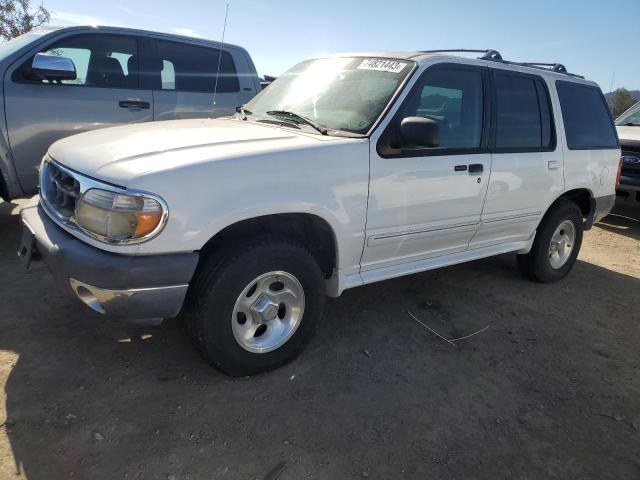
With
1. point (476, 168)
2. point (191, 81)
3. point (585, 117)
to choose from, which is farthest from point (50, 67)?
point (585, 117)

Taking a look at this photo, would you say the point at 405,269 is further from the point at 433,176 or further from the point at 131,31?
the point at 131,31

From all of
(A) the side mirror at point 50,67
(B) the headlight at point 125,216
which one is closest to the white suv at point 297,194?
(B) the headlight at point 125,216

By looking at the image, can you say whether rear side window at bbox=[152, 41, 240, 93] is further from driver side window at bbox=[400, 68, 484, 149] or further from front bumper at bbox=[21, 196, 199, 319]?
front bumper at bbox=[21, 196, 199, 319]

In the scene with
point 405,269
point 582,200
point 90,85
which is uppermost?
point 90,85

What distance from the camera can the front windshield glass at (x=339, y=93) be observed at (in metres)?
3.15

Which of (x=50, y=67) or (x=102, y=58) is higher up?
(x=102, y=58)

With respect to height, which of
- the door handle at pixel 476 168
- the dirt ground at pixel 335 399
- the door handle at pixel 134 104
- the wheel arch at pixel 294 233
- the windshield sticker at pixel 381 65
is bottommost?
the dirt ground at pixel 335 399

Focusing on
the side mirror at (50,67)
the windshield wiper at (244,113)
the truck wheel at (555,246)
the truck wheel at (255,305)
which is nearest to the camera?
the truck wheel at (255,305)

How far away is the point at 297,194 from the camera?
8.84 feet

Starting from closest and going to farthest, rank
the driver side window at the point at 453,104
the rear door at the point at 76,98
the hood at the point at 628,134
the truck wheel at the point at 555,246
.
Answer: the driver side window at the point at 453,104
the rear door at the point at 76,98
the truck wheel at the point at 555,246
the hood at the point at 628,134

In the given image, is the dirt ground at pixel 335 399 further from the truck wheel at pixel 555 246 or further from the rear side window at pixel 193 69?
the rear side window at pixel 193 69

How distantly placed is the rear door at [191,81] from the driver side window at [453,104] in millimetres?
2811

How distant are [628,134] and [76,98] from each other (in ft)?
26.2

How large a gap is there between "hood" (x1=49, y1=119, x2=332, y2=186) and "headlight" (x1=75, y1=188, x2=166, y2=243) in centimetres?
9
